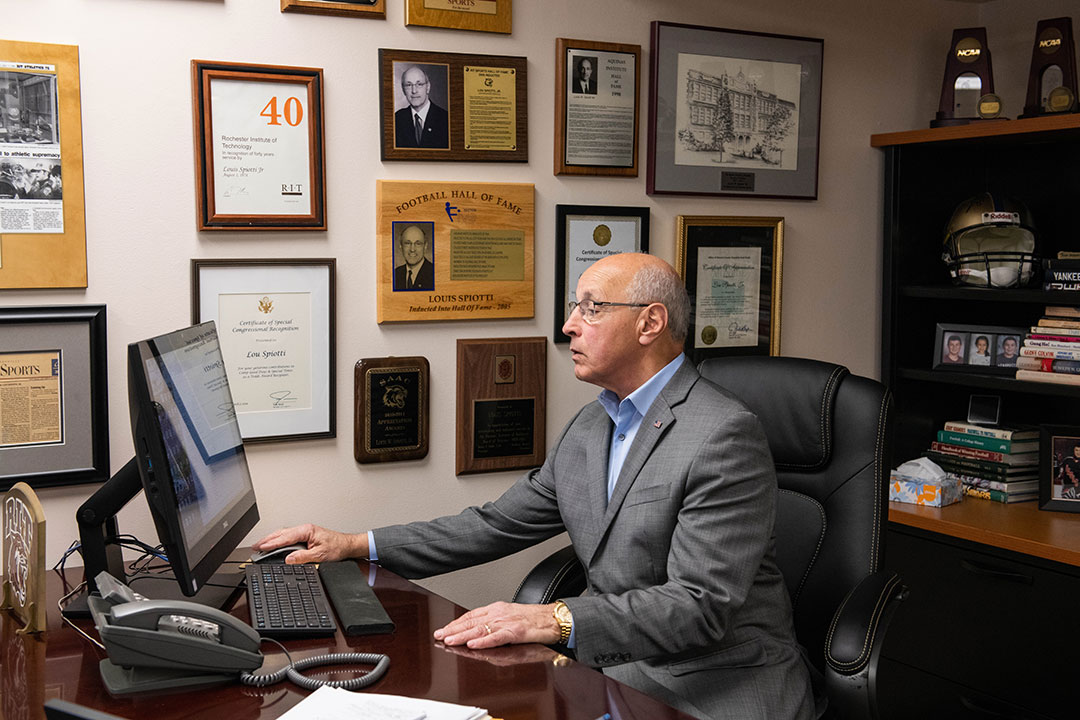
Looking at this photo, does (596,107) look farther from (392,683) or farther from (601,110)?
(392,683)

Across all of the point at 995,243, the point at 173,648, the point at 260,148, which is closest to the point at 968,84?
the point at 995,243

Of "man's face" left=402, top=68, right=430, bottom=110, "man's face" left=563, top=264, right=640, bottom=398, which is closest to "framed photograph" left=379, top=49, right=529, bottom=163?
"man's face" left=402, top=68, right=430, bottom=110

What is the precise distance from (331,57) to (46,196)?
26.7 inches

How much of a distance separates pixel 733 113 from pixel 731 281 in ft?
1.51

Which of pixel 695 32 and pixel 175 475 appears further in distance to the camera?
pixel 695 32

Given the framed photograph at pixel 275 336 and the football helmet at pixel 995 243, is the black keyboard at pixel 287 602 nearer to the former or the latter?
the framed photograph at pixel 275 336

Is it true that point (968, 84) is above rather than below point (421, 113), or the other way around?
above

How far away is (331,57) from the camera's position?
2334mm

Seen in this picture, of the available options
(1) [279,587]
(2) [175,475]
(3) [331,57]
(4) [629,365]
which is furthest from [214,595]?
(3) [331,57]

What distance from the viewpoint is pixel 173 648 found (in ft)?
4.63

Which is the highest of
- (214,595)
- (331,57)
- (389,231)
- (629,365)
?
(331,57)

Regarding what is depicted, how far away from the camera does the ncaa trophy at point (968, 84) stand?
2.96 meters

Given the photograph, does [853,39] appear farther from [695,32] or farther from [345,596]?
[345,596]

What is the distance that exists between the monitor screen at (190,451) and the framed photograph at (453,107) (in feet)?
2.36
